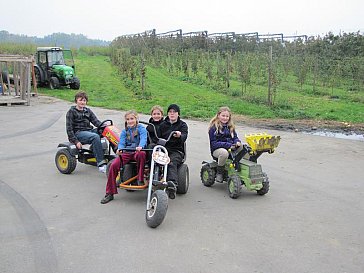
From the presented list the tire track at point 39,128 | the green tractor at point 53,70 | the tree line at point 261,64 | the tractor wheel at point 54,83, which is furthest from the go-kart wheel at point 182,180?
the tractor wheel at point 54,83

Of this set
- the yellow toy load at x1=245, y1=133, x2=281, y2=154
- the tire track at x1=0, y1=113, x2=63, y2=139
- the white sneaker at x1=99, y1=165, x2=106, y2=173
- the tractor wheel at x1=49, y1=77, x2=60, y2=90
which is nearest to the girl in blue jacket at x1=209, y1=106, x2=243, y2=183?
the yellow toy load at x1=245, y1=133, x2=281, y2=154

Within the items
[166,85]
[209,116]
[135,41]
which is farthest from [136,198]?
[135,41]

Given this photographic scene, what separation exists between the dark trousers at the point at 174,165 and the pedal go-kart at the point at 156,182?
82 mm

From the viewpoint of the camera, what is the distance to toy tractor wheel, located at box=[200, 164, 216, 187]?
6274mm

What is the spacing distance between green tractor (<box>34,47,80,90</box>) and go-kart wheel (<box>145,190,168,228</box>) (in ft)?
58.6

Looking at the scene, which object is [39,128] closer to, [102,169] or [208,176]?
[102,169]

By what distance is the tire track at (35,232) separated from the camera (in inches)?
150

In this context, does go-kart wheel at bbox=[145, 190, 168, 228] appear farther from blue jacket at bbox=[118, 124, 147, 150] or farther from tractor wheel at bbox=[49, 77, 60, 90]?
tractor wheel at bbox=[49, 77, 60, 90]

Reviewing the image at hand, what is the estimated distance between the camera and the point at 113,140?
269 inches

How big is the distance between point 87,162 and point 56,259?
3.21 metres

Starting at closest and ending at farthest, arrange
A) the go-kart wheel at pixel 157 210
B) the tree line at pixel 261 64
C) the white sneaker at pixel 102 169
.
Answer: the go-kart wheel at pixel 157 210 < the white sneaker at pixel 102 169 < the tree line at pixel 261 64

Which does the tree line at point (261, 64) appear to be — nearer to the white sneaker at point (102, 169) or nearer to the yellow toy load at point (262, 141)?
the yellow toy load at point (262, 141)

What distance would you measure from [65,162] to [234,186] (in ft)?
9.56

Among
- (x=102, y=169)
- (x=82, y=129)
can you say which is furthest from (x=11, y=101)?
(x=102, y=169)
